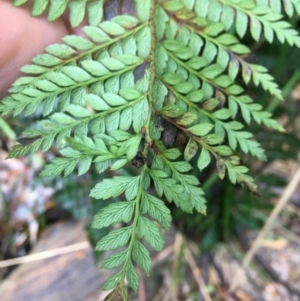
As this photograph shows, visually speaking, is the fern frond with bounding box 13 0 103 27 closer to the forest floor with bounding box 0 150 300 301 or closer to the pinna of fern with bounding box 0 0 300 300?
the pinna of fern with bounding box 0 0 300 300

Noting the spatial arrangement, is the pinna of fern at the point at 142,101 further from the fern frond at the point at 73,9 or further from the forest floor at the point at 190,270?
the forest floor at the point at 190,270

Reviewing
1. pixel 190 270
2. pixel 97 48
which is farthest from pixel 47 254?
pixel 97 48

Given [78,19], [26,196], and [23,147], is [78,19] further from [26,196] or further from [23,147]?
[26,196]

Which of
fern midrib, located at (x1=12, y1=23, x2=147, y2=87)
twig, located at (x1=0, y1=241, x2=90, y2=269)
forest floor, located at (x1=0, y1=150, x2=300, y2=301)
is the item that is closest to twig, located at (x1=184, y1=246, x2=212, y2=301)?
forest floor, located at (x1=0, y1=150, x2=300, y2=301)

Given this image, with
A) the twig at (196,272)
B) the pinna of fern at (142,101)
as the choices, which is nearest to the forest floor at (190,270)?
the twig at (196,272)

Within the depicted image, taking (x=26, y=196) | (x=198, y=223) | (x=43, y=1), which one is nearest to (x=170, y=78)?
(x=43, y=1)

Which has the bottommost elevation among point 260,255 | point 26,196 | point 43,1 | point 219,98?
point 26,196
